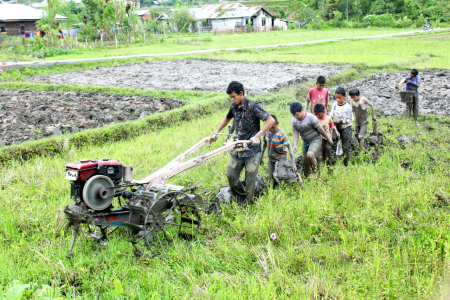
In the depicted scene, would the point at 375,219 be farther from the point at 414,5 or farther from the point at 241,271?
the point at 414,5

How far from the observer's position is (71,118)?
10477 millimetres

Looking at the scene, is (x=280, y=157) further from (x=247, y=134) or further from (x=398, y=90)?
(x=398, y=90)

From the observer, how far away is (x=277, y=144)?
5809 millimetres

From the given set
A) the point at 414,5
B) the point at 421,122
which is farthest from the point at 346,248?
the point at 414,5

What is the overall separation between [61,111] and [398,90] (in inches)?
420

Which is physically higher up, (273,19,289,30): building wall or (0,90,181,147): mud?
(273,19,289,30): building wall

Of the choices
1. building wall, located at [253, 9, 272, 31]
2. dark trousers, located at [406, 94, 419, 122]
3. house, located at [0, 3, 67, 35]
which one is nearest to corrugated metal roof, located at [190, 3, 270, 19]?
building wall, located at [253, 9, 272, 31]

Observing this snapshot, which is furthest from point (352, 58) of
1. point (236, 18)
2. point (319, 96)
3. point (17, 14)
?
point (236, 18)

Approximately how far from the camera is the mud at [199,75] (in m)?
15.1

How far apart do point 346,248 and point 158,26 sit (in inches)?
1800

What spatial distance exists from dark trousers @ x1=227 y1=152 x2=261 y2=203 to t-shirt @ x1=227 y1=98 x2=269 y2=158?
0.28ft

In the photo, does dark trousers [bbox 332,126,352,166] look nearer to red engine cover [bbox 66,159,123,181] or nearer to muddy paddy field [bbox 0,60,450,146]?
muddy paddy field [bbox 0,60,450,146]

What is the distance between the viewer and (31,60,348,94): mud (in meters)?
15.1

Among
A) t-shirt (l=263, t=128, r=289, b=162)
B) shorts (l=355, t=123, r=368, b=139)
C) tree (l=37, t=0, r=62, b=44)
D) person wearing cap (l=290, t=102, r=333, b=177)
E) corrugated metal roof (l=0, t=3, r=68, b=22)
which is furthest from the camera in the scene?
corrugated metal roof (l=0, t=3, r=68, b=22)
